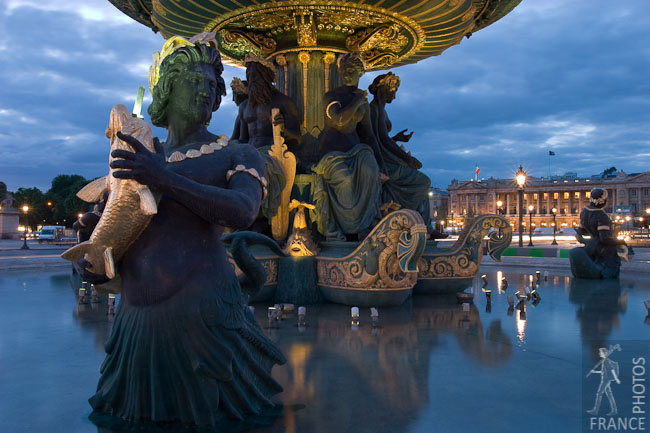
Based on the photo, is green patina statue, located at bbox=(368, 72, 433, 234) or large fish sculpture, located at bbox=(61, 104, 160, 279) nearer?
large fish sculpture, located at bbox=(61, 104, 160, 279)

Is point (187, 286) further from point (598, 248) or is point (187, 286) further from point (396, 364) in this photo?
point (598, 248)

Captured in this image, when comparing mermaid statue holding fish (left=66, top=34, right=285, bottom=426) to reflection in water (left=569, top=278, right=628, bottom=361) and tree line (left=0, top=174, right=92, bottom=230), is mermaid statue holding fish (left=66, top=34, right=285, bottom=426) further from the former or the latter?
tree line (left=0, top=174, right=92, bottom=230)

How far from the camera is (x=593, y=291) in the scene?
8047mm

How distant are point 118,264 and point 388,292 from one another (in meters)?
4.25

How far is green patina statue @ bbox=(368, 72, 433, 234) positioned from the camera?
314 inches

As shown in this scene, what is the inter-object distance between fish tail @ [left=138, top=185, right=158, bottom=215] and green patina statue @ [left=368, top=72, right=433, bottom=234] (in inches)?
232

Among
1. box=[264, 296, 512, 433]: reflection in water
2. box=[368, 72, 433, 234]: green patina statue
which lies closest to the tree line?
box=[368, 72, 433, 234]: green patina statue

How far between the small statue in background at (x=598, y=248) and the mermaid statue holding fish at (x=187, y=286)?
30.4 feet

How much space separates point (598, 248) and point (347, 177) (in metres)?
6.35

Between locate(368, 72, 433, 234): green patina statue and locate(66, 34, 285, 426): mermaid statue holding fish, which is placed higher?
locate(368, 72, 433, 234): green patina statue

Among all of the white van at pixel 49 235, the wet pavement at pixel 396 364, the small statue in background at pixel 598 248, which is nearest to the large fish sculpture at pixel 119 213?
the wet pavement at pixel 396 364

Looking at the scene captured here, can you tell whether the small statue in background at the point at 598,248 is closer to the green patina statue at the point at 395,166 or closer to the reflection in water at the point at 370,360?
the green patina statue at the point at 395,166

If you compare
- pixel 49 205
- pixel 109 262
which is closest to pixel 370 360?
pixel 109 262

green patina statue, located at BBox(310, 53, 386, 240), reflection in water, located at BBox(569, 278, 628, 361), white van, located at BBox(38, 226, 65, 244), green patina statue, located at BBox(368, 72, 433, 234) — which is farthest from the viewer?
white van, located at BBox(38, 226, 65, 244)
